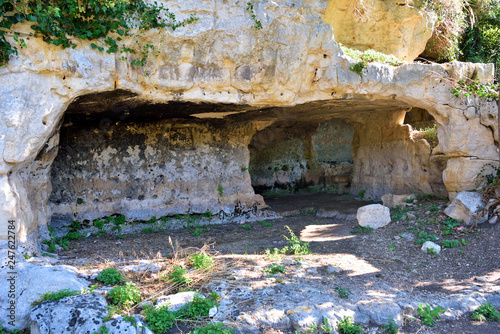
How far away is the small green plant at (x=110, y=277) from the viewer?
13.5 feet

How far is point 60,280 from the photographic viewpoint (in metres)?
3.79

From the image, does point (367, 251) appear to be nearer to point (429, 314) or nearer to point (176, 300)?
point (429, 314)

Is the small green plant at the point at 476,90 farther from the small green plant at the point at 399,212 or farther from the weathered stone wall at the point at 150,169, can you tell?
the weathered stone wall at the point at 150,169

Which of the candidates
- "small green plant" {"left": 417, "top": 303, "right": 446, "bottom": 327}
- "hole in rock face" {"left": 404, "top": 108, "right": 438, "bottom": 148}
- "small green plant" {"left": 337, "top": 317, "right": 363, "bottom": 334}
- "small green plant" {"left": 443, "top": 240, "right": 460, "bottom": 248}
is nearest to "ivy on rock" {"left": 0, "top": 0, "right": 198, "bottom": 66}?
"small green plant" {"left": 337, "top": 317, "right": 363, "bottom": 334}

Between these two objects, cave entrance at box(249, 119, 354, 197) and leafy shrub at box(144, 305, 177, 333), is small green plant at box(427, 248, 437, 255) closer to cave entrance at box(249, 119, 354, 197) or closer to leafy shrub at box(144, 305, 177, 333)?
leafy shrub at box(144, 305, 177, 333)

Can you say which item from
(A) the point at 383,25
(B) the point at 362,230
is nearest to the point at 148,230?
(B) the point at 362,230

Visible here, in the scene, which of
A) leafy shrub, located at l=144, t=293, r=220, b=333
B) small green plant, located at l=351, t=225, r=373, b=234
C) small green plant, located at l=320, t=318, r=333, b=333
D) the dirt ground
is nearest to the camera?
leafy shrub, located at l=144, t=293, r=220, b=333

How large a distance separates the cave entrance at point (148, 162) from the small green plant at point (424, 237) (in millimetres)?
4148

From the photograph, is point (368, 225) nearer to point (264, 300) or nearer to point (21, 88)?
point (264, 300)

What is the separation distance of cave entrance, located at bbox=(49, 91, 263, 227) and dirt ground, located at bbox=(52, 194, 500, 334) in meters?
0.77

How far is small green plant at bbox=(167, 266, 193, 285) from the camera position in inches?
161

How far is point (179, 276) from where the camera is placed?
13.6 feet

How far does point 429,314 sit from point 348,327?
3.38ft

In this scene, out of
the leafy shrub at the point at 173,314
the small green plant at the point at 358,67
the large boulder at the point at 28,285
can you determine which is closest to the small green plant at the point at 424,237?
the small green plant at the point at 358,67
